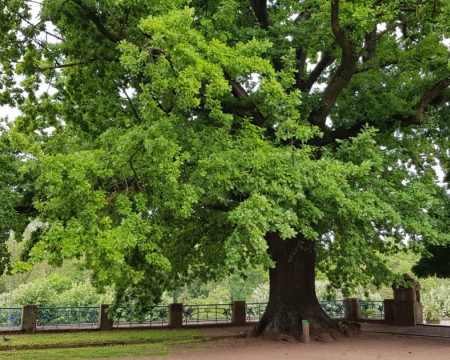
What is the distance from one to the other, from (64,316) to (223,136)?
46.3ft

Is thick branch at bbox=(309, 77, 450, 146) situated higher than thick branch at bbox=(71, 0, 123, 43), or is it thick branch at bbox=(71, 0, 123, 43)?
thick branch at bbox=(71, 0, 123, 43)

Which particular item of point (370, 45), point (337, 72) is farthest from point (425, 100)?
point (337, 72)

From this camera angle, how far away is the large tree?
8906 millimetres

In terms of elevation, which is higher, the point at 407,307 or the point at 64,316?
the point at 407,307

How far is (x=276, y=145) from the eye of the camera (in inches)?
468

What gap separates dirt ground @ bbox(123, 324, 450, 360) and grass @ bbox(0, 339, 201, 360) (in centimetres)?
74

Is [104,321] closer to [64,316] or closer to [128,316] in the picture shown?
[128,316]

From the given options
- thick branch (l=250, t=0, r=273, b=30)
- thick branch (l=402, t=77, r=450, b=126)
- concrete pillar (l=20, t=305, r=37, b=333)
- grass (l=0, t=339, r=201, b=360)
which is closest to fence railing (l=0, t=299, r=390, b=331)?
concrete pillar (l=20, t=305, r=37, b=333)

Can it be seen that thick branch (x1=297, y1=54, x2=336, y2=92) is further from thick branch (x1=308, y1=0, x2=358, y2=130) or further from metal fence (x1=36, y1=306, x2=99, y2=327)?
metal fence (x1=36, y1=306, x2=99, y2=327)

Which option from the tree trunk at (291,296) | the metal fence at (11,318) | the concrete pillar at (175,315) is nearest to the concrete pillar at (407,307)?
the tree trunk at (291,296)

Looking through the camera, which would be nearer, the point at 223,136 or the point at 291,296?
the point at 223,136

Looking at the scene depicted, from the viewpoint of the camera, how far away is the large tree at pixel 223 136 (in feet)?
29.2

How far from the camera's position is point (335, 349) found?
39.8ft

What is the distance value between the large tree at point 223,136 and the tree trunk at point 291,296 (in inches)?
2.1
